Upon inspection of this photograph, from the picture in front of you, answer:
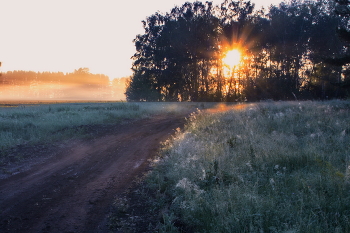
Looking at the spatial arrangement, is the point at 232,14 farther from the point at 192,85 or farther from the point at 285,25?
the point at 192,85

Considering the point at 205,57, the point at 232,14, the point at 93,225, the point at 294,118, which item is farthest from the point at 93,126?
the point at 232,14

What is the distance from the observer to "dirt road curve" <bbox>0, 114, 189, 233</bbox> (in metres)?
4.72

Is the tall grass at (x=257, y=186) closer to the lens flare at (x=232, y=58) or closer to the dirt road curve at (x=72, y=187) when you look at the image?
the dirt road curve at (x=72, y=187)

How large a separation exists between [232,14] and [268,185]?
147 feet

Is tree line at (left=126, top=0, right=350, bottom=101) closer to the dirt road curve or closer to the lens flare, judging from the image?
the lens flare

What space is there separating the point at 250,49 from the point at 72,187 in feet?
142

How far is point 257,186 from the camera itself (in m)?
5.18

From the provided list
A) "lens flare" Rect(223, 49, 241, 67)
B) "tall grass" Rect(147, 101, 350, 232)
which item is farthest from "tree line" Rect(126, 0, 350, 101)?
"tall grass" Rect(147, 101, 350, 232)

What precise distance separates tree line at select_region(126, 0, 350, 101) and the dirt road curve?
119 feet

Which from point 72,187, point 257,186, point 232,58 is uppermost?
point 232,58

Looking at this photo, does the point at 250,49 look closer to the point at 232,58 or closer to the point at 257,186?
the point at 232,58

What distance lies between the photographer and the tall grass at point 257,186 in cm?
410

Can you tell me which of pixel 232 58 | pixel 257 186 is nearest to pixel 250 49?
pixel 232 58

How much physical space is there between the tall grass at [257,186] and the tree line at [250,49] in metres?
35.9
